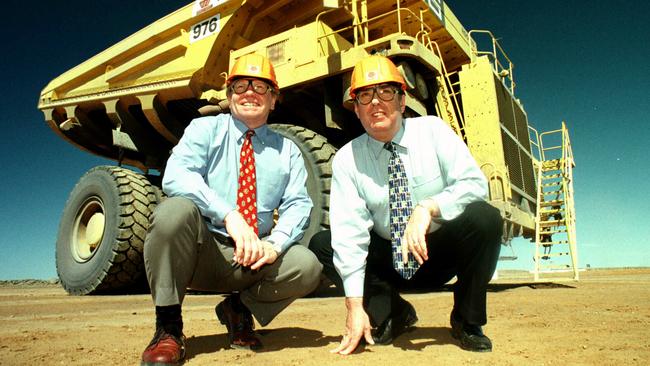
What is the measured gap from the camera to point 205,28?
206 inches

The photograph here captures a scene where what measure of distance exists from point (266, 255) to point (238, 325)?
0.40m

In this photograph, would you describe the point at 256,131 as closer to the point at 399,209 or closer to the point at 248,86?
the point at 248,86

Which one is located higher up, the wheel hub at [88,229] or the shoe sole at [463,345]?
the wheel hub at [88,229]

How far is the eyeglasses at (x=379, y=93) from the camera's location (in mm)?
2104

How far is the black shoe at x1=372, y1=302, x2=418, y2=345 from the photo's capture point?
2.07m

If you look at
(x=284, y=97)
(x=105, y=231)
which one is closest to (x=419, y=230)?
(x=284, y=97)

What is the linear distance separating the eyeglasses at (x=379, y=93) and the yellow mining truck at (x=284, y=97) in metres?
1.80

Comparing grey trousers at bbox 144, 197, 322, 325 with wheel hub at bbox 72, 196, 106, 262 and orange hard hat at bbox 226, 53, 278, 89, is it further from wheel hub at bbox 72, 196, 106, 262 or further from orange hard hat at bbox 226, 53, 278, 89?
wheel hub at bbox 72, 196, 106, 262

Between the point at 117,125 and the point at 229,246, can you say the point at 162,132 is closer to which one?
the point at 117,125

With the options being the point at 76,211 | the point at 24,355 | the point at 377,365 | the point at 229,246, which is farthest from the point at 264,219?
the point at 76,211

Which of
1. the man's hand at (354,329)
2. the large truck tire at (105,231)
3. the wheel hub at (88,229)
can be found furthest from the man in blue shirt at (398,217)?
the wheel hub at (88,229)

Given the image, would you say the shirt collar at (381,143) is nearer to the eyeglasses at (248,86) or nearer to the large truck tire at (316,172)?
the eyeglasses at (248,86)

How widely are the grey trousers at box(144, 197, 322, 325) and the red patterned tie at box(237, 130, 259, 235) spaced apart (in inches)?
6.3

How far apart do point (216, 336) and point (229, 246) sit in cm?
59
